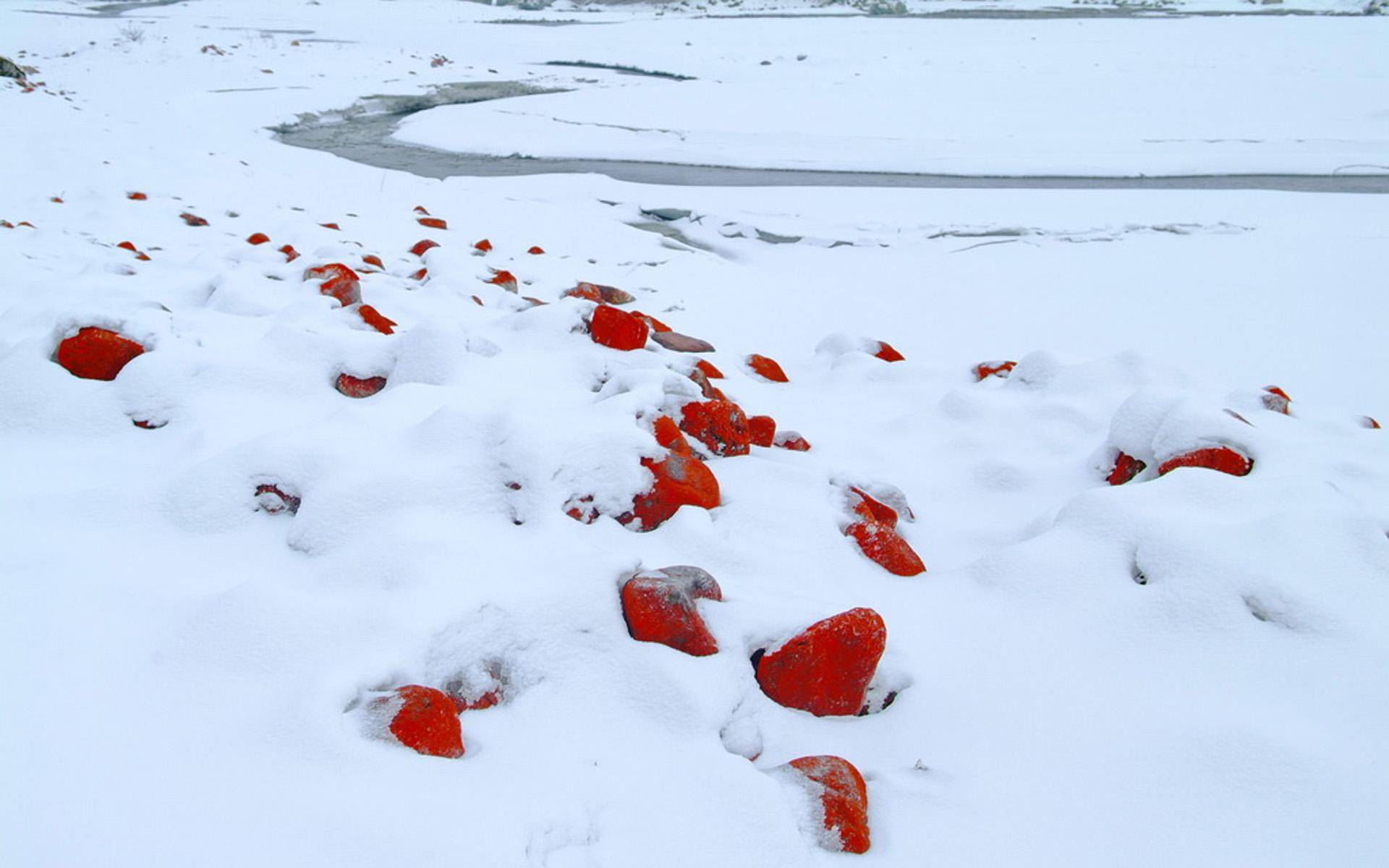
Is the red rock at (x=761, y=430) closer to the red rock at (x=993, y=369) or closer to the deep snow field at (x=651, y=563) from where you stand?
the deep snow field at (x=651, y=563)

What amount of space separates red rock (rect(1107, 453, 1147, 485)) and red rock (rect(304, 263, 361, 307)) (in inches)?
107

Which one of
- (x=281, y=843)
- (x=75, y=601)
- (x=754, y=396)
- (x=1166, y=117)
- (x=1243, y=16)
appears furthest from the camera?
(x=1243, y=16)

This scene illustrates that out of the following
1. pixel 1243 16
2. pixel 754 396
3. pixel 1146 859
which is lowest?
pixel 754 396

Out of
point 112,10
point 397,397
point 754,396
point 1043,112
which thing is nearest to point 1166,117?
point 1043,112

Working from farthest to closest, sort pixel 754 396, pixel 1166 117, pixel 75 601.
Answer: pixel 1166 117 → pixel 754 396 → pixel 75 601

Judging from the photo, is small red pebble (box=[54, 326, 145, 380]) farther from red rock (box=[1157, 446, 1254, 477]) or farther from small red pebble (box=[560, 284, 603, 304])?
red rock (box=[1157, 446, 1254, 477])

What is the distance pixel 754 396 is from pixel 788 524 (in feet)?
3.78

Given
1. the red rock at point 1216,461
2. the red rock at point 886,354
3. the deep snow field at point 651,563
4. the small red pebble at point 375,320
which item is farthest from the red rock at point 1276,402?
the small red pebble at point 375,320

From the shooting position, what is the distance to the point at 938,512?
7.59ft

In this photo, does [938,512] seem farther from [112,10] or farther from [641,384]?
[112,10]

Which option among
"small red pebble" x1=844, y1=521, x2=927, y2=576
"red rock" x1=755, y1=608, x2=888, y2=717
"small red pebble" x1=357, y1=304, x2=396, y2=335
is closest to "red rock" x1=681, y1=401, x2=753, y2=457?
"small red pebble" x1=844, y1=521, x2=927, y2=576

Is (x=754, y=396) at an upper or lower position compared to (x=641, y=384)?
lower

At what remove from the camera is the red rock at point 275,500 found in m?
1.85

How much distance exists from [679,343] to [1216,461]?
6.12 feet
